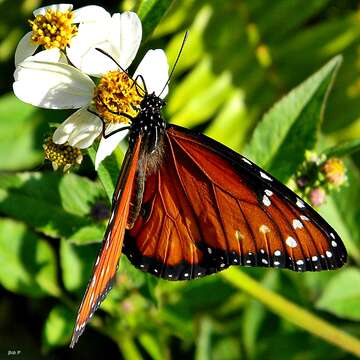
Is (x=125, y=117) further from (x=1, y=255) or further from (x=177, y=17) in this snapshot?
(x=177, y=17)

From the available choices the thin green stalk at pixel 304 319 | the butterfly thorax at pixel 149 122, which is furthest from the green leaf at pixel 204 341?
the butterfly thorax at pixel 149 122

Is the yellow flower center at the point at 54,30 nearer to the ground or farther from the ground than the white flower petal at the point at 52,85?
farther from the ground

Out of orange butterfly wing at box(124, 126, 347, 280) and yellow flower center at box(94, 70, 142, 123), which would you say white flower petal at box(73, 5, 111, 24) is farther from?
orange butterfly wing at box(124, 126, 347, 280)

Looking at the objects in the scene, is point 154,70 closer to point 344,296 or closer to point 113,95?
point 113,95

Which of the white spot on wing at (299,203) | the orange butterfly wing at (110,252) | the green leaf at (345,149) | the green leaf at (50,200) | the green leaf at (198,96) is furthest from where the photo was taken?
the green leaf at (198,96)

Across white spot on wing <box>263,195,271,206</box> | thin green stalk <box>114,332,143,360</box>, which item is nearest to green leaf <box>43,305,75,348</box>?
thin green stalk <box>114,332,143,360</box>

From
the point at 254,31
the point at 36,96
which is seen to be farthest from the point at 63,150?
the point at 254,31

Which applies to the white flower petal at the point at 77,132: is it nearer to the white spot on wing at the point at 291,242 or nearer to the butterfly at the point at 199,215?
the butterfly at the point at 199,215
